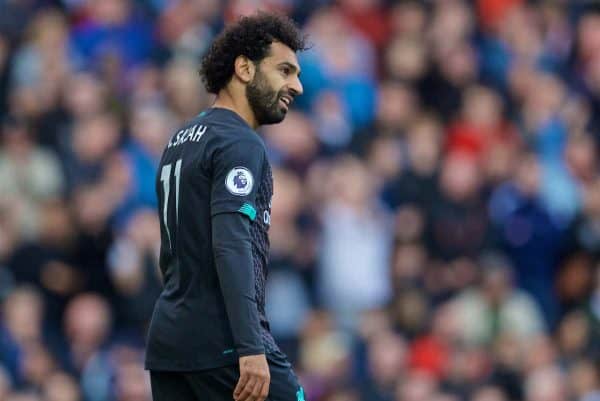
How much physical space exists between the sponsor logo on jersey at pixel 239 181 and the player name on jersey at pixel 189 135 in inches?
9.2

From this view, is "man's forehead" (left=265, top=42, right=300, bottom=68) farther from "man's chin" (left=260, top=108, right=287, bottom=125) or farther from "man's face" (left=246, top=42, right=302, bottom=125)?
"man's chin" (left=260, top=108, right=287, bottom=125)

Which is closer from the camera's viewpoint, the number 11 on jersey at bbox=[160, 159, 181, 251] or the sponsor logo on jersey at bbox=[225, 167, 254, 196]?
the sponsor logo on jersey at bbox=[225, 167, 254, 196]

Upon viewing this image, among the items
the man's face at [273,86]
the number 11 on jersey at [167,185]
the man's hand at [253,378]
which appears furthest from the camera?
the man's face at [273,86]

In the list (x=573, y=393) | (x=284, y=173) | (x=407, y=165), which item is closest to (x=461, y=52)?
(x=407, y=165)

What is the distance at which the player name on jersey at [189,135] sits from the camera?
217 inches

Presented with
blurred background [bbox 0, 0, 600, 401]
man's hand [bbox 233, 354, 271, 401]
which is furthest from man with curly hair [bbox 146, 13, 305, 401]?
blurred background [bbox 0, 0, 600, 401]

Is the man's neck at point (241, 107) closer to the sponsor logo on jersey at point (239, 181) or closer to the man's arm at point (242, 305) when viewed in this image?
the sponsor logo on jersey at point (239, 181)

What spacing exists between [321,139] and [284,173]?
0.81 metres

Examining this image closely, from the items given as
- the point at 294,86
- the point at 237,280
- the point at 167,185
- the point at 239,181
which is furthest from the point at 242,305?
the point at 294,86

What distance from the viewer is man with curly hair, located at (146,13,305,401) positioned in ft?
17.4

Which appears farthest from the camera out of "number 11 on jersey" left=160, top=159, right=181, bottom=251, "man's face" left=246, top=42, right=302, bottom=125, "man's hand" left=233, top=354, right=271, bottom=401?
"man's face" left=246, top=42, right=302, bottom=125

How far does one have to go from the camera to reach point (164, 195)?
558 centimetres

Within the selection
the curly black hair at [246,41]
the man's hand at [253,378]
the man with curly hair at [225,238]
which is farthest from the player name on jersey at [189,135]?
the man's hand at [253,378]

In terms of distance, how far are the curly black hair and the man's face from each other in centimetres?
4
